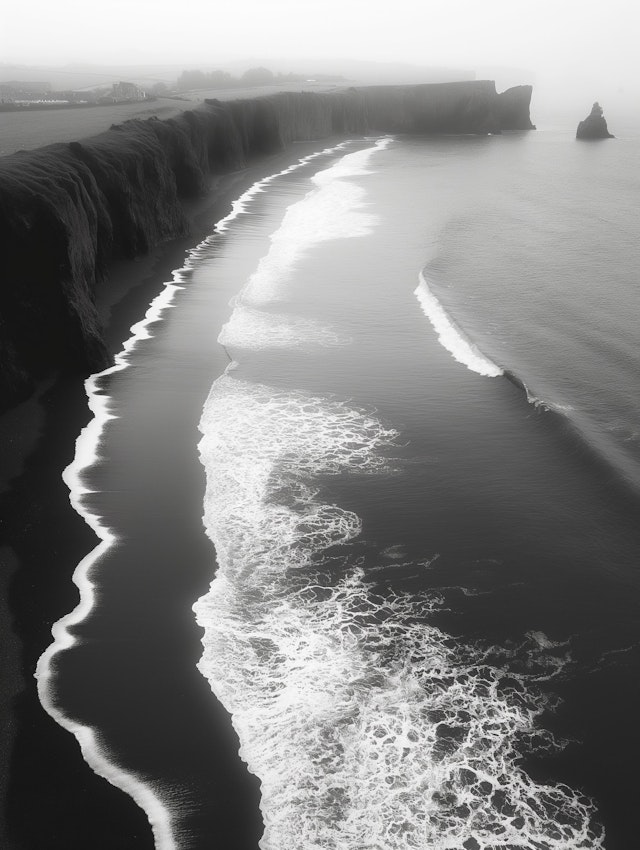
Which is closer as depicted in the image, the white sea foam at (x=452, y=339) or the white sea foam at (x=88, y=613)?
the white sea foam at (x=88, y=613)

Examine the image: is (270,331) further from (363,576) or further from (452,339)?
(363,576)

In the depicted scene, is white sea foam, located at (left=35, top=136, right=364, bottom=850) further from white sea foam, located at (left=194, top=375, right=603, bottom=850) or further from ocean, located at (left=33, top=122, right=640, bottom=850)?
white sea foam, located at (left=194, top=375, right=603, bottom=850)

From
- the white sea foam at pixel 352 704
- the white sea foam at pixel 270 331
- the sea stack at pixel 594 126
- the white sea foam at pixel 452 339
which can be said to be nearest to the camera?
the white sea foam at pixel 352 704

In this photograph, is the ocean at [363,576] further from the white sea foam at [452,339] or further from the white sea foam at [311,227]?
the white sea foam at [311,227]

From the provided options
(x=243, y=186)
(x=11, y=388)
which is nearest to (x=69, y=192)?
(x=11, y=388)

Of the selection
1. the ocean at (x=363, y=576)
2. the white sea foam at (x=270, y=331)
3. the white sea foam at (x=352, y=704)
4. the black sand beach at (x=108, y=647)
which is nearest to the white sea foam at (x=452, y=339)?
the ocean at (x=363, y=576)

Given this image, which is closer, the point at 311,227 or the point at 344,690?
the point at 344,690

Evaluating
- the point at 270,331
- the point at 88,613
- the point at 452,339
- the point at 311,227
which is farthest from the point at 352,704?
the point at 311,227

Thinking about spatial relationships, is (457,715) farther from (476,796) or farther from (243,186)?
(243,186)

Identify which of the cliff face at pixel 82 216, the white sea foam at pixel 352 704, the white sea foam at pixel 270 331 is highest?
the cliff face at pixel 82 216
